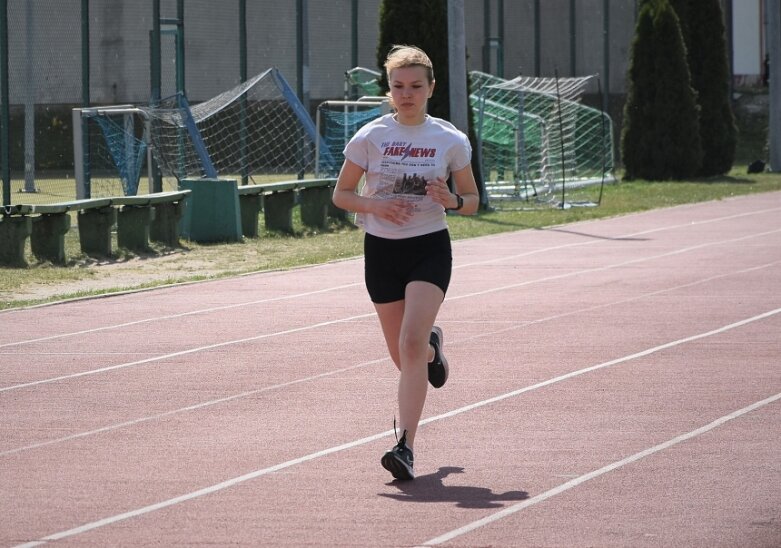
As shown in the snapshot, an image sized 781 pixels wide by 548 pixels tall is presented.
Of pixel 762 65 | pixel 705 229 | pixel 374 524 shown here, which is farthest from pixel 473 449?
pixel 762 65

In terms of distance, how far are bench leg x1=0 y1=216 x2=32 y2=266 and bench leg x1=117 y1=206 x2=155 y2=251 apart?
1865mm

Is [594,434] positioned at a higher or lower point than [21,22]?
lower

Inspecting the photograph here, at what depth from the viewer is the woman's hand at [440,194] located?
22.6 ft

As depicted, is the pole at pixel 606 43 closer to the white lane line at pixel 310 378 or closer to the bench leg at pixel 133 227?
the bench leg at pixel 133 227

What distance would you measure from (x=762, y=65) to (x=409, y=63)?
42902mm

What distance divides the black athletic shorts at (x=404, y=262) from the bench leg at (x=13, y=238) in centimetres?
1051

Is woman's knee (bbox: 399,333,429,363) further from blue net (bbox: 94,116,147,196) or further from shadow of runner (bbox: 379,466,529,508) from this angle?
blue net (bbox: 94,116,147,196)

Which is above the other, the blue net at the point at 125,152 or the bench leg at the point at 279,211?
the blue net at the point at 125,152

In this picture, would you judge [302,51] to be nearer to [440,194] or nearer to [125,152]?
[125,152]

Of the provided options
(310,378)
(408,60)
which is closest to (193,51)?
(310,378)

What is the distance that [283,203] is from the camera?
2166 centimetres

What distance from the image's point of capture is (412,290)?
276 inches

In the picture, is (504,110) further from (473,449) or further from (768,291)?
(473,449)

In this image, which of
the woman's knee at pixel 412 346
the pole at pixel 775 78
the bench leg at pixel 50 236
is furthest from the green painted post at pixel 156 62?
the woman's knee at pixel 412 346
